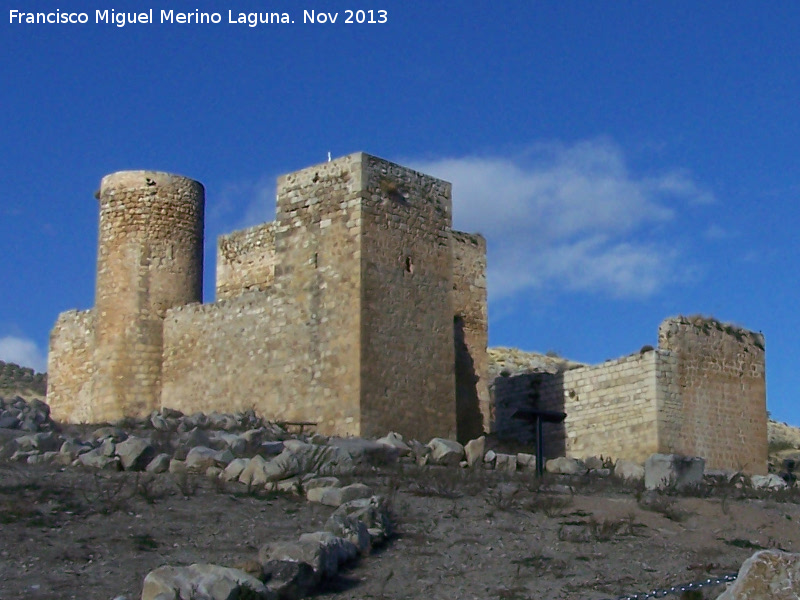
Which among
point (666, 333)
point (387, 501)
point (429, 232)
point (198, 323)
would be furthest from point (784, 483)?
point (198, 323)

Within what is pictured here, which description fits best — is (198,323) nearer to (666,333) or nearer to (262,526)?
(666,333)

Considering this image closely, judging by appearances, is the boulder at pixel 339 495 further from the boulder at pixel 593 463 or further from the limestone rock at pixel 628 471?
the boulder at pixel 593 463

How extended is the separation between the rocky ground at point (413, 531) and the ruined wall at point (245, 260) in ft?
28.4

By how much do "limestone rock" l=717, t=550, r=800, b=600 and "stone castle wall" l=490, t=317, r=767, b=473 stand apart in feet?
40.8

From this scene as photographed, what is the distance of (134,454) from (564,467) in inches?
246

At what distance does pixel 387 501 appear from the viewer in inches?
501

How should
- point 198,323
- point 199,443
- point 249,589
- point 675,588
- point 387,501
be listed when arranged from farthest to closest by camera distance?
point 198,323 → point 199,443 → point 387,501 → point 675,588 → point 249,589

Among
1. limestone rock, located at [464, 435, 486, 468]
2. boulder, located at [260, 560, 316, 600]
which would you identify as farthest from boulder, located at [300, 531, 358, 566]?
limestone rock, located at [464, 435, 486, 468]

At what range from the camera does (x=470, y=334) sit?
2284 centimetres

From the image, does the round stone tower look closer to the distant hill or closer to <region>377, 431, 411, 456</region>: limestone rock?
<region>377, 431, 411, 456</region>: limestone rock

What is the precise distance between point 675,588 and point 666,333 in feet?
36.2

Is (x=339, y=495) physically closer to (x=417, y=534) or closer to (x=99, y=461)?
(x=417, y=534)

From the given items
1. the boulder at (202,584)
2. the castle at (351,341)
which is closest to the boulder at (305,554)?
the boulder at (202,584)

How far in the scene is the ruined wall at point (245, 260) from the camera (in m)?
23.7
